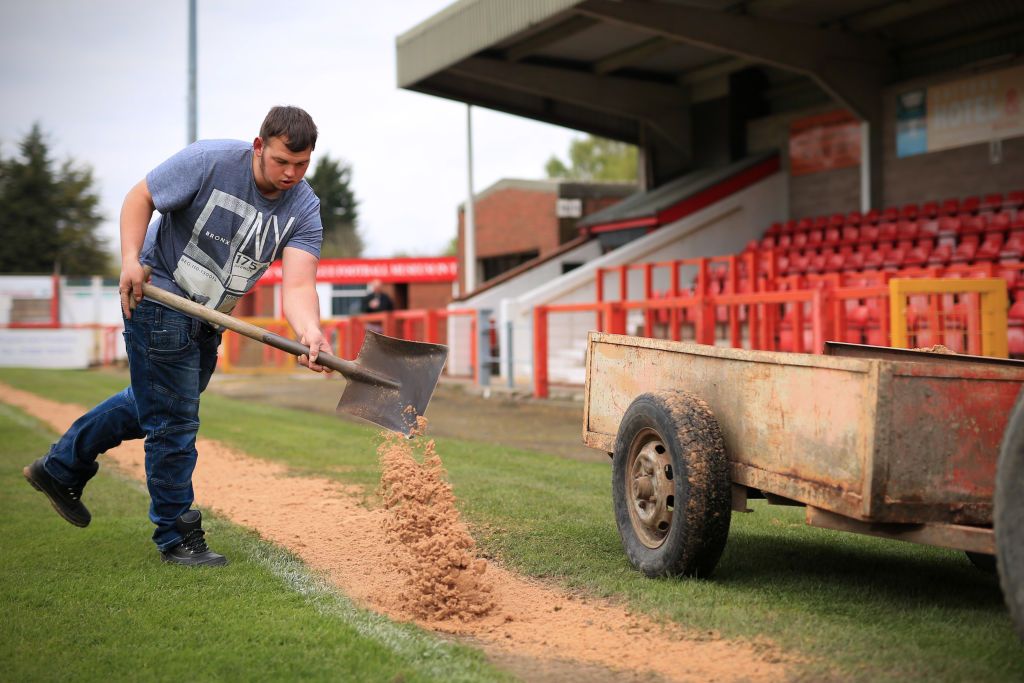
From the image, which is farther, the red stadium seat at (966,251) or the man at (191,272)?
the red stadium seat at (966,251)

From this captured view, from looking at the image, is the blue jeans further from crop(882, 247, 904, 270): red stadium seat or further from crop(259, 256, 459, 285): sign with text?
crop(259, 256, 459, 285): sign with text

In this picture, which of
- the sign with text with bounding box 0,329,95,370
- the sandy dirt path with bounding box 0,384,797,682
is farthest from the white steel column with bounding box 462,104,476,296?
the sandy dirt path with bounding box 0,384,797,682

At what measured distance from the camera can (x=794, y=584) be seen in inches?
181

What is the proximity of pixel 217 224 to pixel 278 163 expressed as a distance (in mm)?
435

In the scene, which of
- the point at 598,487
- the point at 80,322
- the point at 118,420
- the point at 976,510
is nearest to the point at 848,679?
the point at 976,510

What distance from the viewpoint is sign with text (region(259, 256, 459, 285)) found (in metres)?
44.7

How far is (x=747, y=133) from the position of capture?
25688 millimetres

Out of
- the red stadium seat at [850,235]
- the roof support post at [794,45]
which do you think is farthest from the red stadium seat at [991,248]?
the roof support post at [794,45]

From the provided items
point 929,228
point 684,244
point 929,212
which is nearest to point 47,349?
point 684,244

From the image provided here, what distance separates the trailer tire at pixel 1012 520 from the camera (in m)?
3.08

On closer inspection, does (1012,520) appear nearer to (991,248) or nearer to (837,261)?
(991,248)

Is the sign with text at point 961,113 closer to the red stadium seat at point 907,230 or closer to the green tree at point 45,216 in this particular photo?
the red stadium seat at point 907,230

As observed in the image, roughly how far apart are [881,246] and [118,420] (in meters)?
15.6

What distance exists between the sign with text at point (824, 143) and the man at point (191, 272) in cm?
1984
